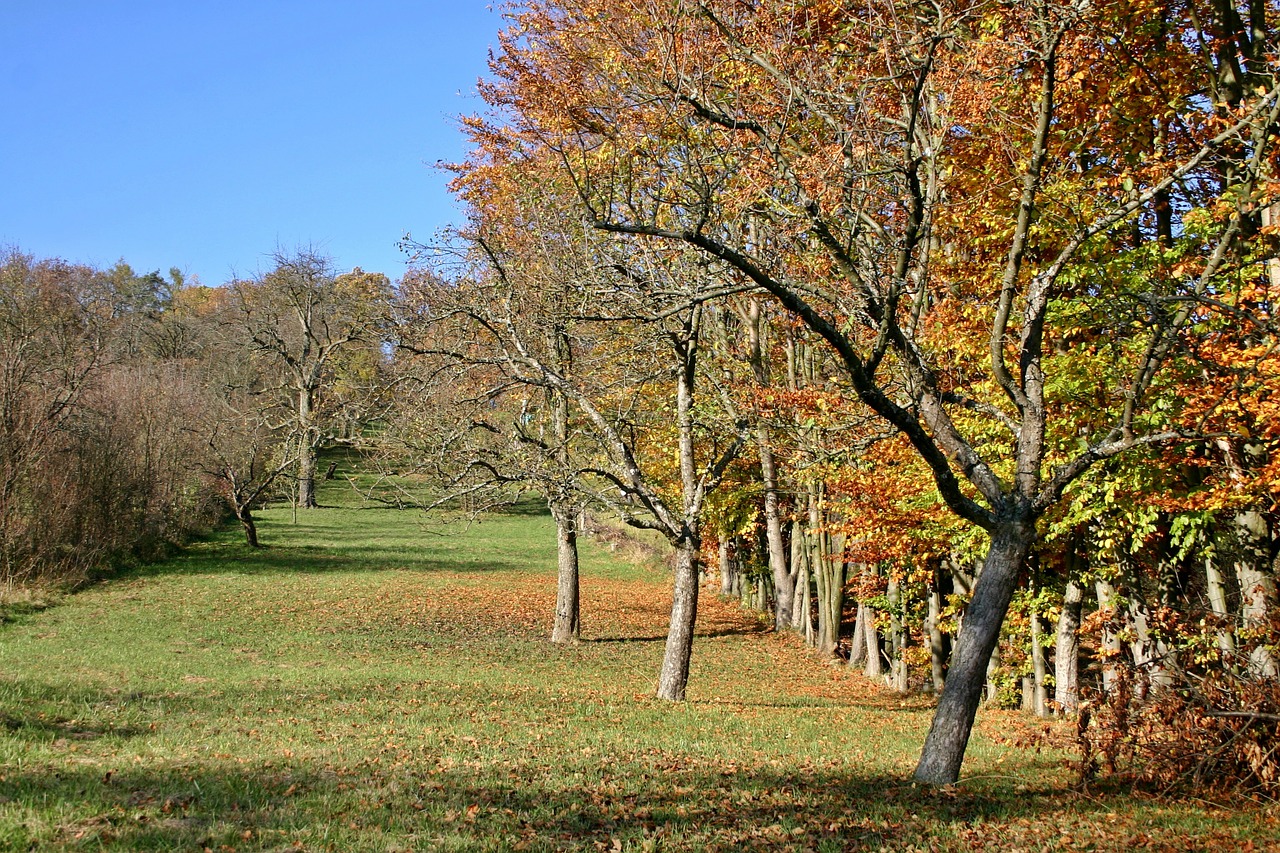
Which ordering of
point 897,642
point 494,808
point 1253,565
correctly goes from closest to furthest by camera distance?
point 494,808, point 1253,565, point 897,642

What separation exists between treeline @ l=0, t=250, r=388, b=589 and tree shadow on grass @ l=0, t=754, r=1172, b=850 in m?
8.32

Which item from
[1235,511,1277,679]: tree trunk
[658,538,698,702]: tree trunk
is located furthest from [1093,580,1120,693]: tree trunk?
[658,538,698,702]: tree trunk

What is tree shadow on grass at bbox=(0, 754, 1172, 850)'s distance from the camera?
593 centimetres

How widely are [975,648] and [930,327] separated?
5.59 m

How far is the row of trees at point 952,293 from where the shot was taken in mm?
8219

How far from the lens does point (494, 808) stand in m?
6.86

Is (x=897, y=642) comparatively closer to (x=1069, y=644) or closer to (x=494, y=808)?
(x=1069, y=644)

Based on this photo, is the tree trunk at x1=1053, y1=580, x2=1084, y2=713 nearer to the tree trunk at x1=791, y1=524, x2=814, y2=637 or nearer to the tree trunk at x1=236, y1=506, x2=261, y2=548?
the tree trunk at x1=791, y1=524, x2=814, y2=637

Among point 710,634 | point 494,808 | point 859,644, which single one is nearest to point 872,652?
point 859,644

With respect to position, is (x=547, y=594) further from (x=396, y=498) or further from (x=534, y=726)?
(x=534, y=726)

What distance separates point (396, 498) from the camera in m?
15.1

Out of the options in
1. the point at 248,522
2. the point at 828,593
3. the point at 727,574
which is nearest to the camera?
the point at 828,593

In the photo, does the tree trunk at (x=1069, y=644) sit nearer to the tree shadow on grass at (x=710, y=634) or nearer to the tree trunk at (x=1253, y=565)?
the tree trunk at (x=1253, y=565)

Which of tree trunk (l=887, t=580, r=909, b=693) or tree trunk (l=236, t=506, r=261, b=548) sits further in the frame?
tree trunk (l=236, t=506, r=261, b=548)
